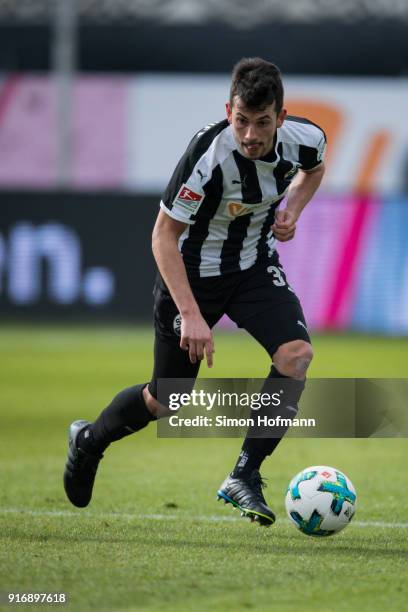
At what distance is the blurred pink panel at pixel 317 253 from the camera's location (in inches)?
689

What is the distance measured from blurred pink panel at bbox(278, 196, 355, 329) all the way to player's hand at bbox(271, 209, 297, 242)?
11.3 metres

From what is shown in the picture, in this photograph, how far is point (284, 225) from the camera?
Result: 19.5 ft

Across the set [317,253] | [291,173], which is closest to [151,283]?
[317,253]

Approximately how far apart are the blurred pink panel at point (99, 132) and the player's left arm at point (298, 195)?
23918mm

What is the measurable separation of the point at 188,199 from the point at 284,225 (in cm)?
53

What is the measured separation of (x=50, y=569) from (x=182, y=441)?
505 cm

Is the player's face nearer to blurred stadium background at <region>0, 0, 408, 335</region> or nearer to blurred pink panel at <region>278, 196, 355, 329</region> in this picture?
blurred pink panel at <region>278, 196, 355, 329</region>

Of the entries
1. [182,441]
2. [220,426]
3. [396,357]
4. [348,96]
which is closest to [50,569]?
[220,426]

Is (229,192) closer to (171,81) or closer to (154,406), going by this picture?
(154,406)

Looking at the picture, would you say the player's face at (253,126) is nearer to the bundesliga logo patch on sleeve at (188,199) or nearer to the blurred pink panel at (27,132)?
the bundesliga logo patch on sleeve at (188,199)

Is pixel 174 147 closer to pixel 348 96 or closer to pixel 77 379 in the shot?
pixel 348 96

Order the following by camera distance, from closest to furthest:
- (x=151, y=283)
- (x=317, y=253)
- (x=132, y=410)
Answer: (x=132, y=410) < (x=317, y=253) < (x=151, y=283)

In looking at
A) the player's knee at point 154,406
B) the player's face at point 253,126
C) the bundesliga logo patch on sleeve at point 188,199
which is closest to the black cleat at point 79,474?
the player's knee at point 154,406

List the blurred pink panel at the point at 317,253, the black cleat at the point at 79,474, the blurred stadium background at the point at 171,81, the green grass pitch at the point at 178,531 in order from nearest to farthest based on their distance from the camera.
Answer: the green grass pitch at the point at 178,531, the black cleat at the point at 79,474, the blurred pink panel at the point at 317,253, the blurred stadium background at the point at 171,81
